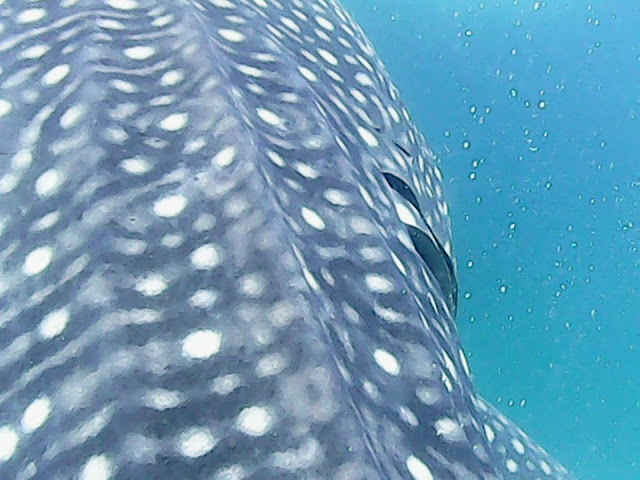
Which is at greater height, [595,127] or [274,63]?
[595,127]

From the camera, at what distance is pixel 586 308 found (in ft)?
16.7

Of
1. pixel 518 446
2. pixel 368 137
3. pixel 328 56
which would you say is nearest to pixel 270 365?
pixel 368 137

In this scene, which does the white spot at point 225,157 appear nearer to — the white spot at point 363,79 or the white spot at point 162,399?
the white spot at point 162,399

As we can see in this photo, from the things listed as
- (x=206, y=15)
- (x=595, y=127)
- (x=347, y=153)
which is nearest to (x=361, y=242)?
(x=347, y=153)

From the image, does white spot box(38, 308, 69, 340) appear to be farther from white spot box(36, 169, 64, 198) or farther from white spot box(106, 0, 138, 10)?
white spot box(106, 0, 138, 10)

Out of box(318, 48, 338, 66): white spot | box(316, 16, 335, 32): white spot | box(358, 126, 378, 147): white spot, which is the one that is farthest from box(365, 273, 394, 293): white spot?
box(316, 16, 335, 32): white spot

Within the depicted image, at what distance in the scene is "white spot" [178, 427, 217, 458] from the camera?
2.60 feet

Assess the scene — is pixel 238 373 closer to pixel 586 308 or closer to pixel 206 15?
pixel 206 15

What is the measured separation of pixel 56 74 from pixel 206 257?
44 centimetres

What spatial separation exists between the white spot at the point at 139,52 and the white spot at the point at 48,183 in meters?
0.25

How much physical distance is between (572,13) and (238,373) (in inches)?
179

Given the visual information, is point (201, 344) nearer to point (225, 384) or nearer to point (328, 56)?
point (225, 384)

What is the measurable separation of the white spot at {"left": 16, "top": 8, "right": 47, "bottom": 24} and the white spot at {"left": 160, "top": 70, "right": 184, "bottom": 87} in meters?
0.28

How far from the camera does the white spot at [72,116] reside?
42.9 inches
